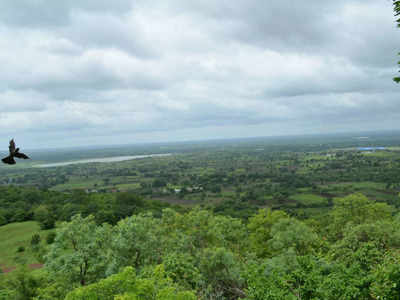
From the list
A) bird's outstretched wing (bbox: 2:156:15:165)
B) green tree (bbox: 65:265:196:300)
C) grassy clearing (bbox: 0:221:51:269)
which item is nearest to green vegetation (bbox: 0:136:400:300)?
green tree (bbox: 65:265:196:300)

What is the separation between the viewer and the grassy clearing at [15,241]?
172 ft

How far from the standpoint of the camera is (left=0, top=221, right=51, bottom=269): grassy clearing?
52.5 metres

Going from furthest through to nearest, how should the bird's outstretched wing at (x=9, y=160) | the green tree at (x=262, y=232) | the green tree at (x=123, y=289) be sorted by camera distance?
the green tree at (x=262, y=232)
the green tree at (x=123, y=289)
the bird's outstretched wing at (x=9, y=160)

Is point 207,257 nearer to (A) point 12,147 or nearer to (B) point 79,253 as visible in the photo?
(B) point 79,253

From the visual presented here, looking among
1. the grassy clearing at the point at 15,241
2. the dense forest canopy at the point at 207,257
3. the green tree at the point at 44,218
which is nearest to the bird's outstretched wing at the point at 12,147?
the dense forest canopy at the point at 207,257

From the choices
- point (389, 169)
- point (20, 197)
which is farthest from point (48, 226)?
point (389, 169)

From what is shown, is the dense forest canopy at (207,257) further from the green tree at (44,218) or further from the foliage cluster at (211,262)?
the green tree at (44,218)

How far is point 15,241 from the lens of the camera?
6338 cm

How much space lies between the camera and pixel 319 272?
1717 centimetres

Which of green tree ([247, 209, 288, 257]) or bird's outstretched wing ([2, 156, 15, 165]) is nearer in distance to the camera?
bird's outstretched wing ([2, 156, 15, 165])

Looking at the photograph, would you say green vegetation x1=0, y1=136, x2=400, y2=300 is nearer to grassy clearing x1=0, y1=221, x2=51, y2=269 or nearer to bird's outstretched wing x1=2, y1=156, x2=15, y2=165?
grassy clearing x1=0, y1=221, x2=51, y2=269

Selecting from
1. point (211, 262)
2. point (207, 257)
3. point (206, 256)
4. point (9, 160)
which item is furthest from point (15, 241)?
point (9, 160)

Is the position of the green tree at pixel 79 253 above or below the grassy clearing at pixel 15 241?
above

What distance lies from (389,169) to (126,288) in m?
203
